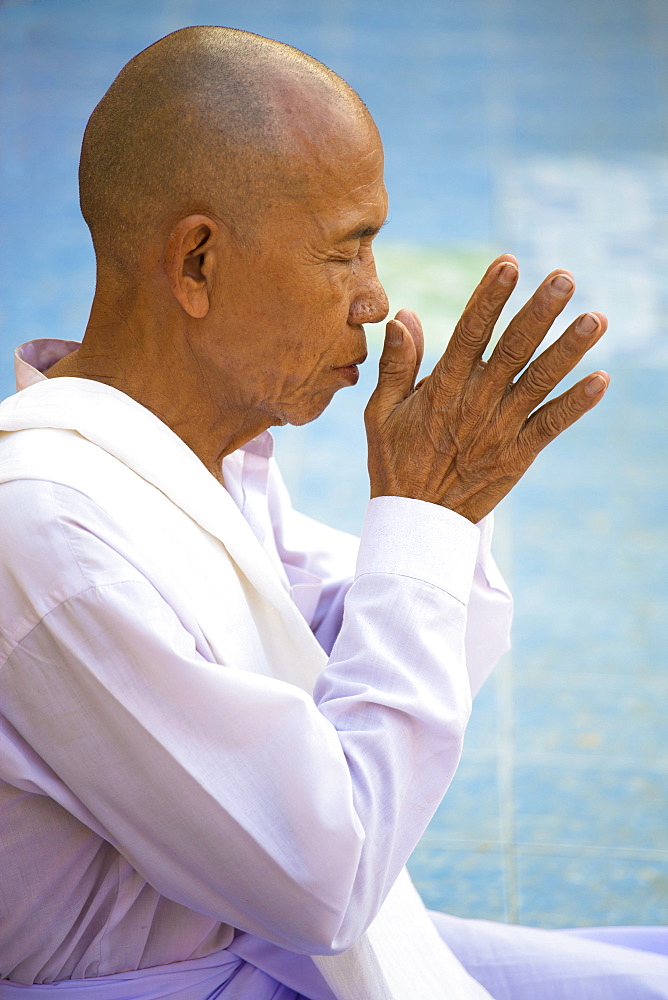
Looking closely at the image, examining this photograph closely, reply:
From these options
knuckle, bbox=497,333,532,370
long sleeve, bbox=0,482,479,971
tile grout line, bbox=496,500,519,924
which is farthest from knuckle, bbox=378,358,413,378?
tile grout line, bbox=496,500,519,924

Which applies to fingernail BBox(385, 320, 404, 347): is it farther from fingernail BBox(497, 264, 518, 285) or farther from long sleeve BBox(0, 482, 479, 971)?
long sleeve BBox(0, 482, 479, 971)

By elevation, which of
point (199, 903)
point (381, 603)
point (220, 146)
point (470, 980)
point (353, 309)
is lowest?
point (470, 980)

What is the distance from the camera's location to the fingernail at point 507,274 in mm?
1242

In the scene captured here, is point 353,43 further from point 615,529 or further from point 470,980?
point 470,980

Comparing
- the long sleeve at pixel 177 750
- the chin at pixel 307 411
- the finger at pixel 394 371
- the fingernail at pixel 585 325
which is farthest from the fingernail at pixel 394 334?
the long sleeve at pixel 177 750

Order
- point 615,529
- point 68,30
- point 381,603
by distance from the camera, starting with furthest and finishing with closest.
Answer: point 68,30, point 615,529, point 381,603

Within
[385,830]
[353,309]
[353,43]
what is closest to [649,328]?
[353,43]

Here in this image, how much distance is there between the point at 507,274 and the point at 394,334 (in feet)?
0.51

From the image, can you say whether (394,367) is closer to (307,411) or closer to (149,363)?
(307,411)

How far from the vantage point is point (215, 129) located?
1.20 m

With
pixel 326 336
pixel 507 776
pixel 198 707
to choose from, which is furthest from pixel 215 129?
pixel 507 776

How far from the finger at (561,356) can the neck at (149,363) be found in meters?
0.34

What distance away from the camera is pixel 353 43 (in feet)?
20.8

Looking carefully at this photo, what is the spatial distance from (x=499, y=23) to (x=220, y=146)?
6.06m
